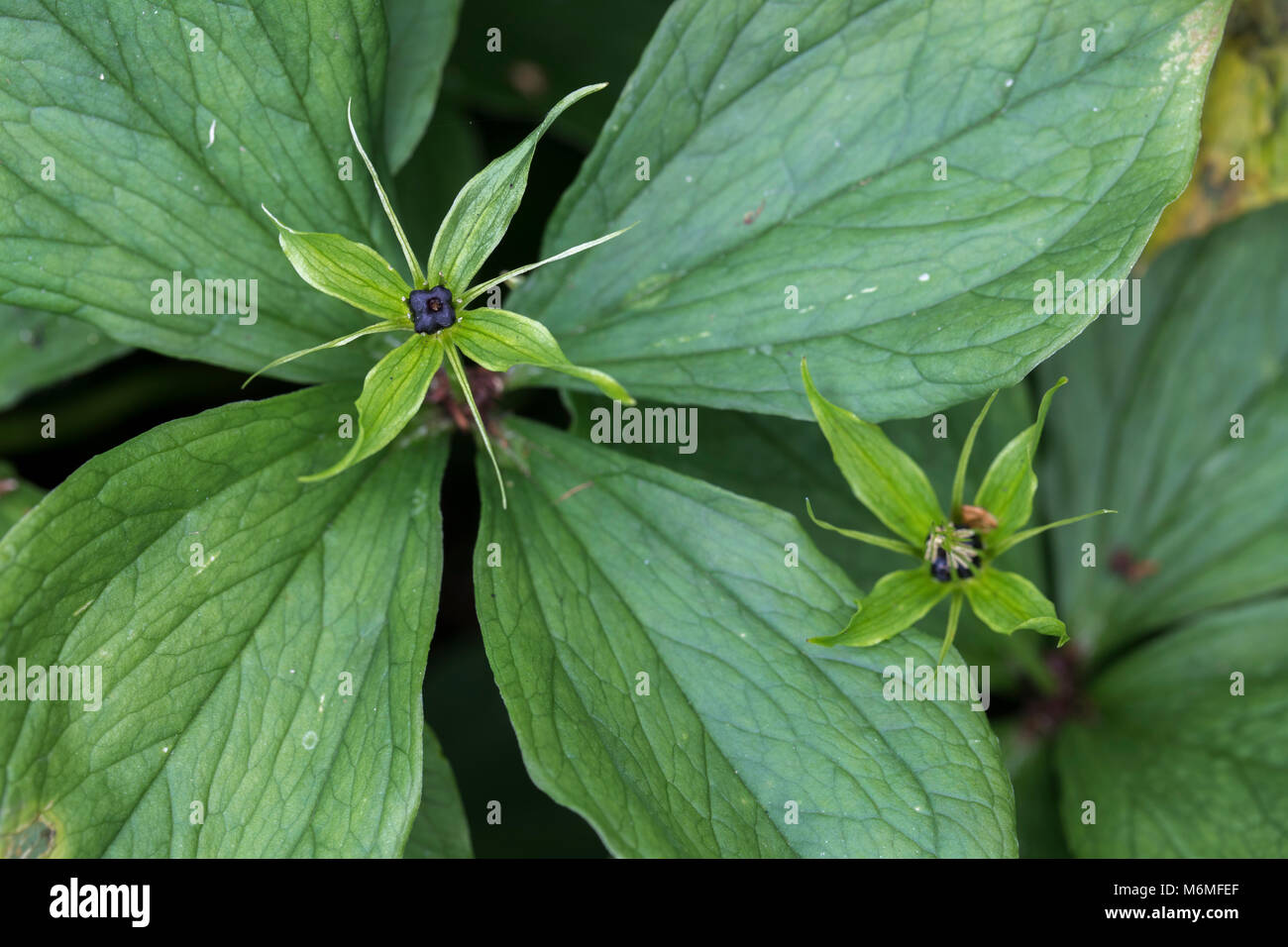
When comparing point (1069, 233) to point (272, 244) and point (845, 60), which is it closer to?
point (845, 60)

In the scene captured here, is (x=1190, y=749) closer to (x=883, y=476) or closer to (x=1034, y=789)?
(x=1034, y=789)

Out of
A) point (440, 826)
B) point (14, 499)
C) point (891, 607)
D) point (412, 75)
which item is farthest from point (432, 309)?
point (14, 499)

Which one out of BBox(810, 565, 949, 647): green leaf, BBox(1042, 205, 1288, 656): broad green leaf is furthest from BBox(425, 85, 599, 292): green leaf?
BBox(1042, 205, 1288, 656): broad green leaf

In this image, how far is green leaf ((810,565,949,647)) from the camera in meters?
1.48

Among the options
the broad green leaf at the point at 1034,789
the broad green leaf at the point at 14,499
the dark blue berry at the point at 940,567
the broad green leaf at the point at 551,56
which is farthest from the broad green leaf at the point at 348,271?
the broad green leaf at the point at 1034,789

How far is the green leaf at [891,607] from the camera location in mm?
1476

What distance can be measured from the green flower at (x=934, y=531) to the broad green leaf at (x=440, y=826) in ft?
2.65

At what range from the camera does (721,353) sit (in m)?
1.61

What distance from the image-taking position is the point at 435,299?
1.29 meters

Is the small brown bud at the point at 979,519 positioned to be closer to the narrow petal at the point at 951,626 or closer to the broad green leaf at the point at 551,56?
the narrow petal at the point at 951,626

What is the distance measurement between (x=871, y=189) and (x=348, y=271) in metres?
0.80

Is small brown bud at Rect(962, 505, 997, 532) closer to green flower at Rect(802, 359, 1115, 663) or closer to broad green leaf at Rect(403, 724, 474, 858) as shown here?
green flower at Rect(802, 359, 1115, 663)
